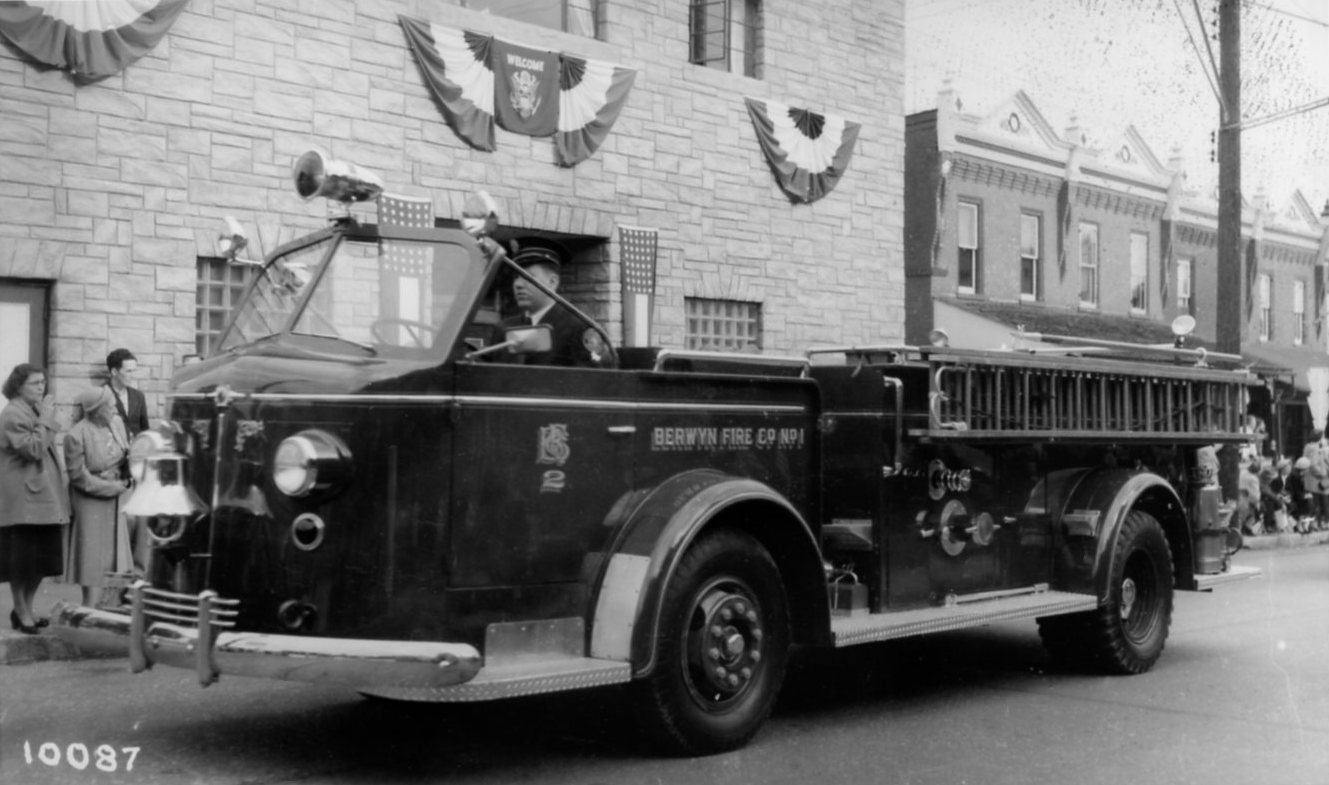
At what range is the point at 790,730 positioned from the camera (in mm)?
7031

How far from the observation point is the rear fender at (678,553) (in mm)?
5945

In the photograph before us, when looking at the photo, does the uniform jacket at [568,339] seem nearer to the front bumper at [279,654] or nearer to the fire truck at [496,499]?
the fire truck at [496,499]

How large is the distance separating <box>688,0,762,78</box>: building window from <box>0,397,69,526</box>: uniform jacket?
8.93 metres

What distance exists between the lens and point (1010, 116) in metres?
27.8

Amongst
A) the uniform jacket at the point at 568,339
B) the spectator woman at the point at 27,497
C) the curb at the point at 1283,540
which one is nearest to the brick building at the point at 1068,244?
the curb at the point at 1283,540

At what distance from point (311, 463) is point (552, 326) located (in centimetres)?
134

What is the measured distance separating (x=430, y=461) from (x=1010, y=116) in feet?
78.4

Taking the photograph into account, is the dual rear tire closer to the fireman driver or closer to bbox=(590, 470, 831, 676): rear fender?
bbox=(590, 470, 831, 676): rear fender

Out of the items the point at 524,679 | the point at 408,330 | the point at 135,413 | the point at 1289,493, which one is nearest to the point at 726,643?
the point at 524,679

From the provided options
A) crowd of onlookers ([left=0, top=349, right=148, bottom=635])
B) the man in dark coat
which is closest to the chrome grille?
crowd of onlookers ([left=0, top=349, right=148, bottom=635])

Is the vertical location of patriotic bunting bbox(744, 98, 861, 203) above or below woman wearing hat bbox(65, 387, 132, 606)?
above

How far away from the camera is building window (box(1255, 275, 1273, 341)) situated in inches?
1390

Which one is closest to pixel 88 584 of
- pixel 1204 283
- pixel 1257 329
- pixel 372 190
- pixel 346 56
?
pixel 372 190

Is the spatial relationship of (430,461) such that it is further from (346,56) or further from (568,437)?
(346,56)
